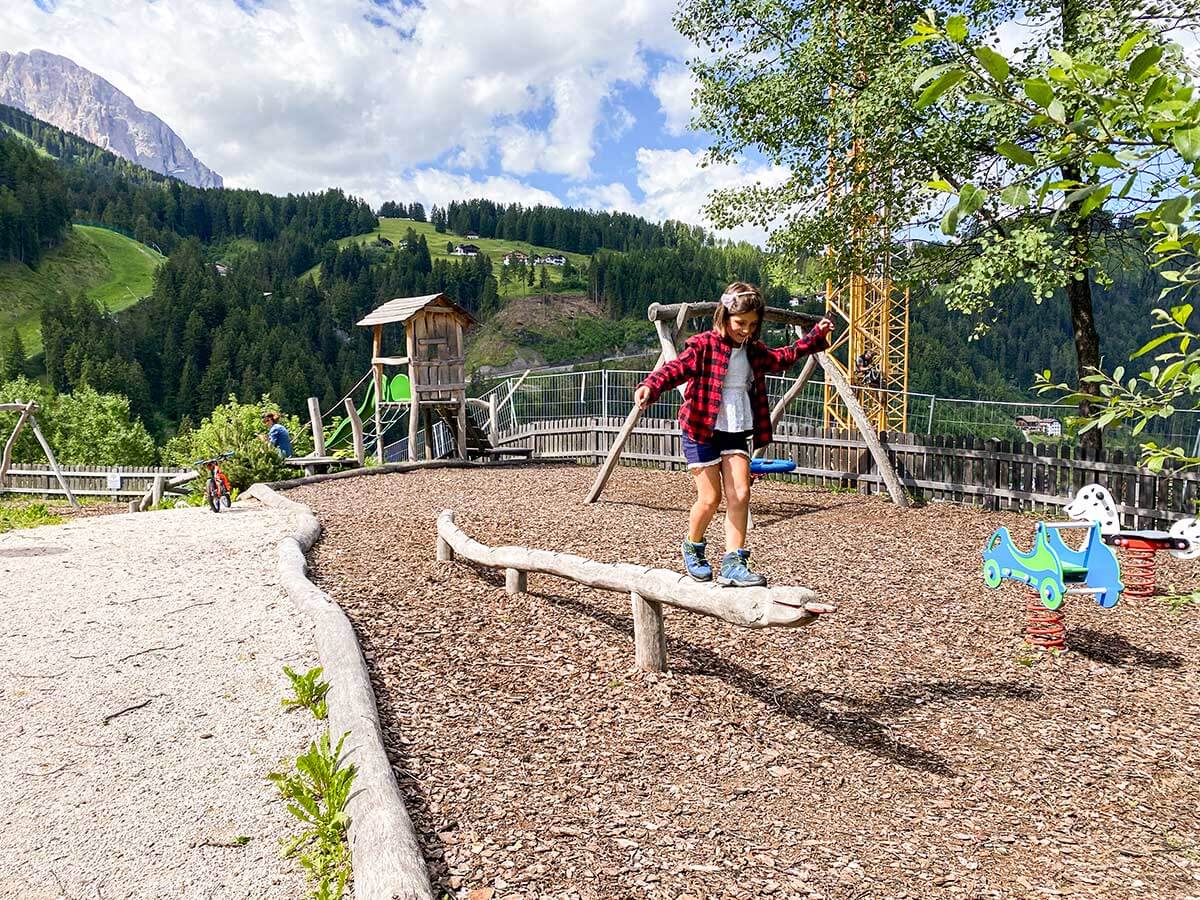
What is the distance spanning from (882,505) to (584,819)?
8799 millimetres

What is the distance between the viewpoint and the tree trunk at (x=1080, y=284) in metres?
10.4

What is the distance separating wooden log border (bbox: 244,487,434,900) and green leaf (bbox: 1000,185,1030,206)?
2.58 m

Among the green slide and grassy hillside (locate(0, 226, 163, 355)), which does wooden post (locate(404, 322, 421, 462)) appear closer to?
the green slide

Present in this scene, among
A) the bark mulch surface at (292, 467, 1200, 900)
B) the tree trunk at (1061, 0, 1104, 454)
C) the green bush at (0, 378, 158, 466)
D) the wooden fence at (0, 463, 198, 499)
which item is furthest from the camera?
the green bush at (0, 378, 158, 466)

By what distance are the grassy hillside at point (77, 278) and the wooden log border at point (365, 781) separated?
121 metres

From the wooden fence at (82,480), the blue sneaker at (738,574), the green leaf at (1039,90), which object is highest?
the green leaf at (1039,90)

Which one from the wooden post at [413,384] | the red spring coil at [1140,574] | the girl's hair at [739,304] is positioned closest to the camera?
the girl's hair at [739,304]

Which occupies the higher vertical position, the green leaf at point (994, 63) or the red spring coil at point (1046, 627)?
the green leaf at point (994, 63)

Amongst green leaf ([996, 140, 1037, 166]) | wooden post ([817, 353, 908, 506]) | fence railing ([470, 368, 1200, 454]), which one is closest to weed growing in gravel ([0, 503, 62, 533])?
fence railing ([470, 368, 1200, 454])

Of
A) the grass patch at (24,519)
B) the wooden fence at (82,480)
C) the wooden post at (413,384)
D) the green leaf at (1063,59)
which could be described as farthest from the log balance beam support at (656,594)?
the wooden fence at (82,480)

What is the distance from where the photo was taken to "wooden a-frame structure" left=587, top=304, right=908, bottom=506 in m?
9.62

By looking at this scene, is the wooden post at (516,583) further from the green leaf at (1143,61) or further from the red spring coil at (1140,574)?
the green leaf at (1143,61)

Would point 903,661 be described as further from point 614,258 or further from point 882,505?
point 614,258

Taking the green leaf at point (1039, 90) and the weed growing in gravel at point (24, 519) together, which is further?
the weed growing in gravel at point (24, 519)
